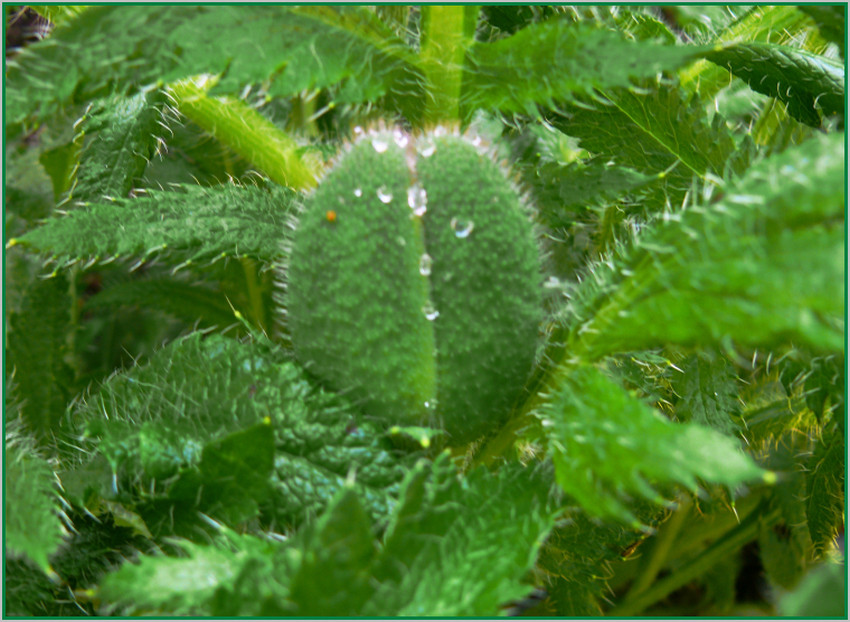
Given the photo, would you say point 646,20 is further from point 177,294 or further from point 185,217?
point 177,294

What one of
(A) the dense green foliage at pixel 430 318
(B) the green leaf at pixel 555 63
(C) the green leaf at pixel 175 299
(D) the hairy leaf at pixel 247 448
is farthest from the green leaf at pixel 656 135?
(C) the green leaf at pixel 175 299

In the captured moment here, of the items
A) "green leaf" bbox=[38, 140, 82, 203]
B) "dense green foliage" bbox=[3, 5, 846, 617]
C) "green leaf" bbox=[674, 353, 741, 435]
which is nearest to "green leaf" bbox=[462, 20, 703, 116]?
"dense green foliage" bbox=[3, 5, 846, 617]

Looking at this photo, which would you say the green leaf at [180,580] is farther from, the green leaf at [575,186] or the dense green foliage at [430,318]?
the green leaf at [575,186]

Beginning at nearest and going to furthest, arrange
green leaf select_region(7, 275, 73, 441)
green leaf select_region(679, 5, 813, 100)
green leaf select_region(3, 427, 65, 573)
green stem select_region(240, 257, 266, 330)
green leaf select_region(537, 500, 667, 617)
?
green leaf select_region(3, 427, 65, 573)
green leaf select_region(537, 500, 667, 617)
green leaf select_region(679, 5, 813, 100)
green leaf select_region(7, 275, 73, 441)
green stem select_region(240, 257, 266, 330)

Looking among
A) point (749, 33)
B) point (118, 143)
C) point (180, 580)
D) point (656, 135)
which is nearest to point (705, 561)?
point (656, 135)

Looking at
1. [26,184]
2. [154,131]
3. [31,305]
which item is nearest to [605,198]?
[154,131]

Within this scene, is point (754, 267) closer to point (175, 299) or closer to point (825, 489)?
point (825, 489)

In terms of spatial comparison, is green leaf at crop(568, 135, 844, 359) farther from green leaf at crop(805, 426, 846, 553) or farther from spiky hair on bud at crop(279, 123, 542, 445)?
green leaf at crop(805, 426, 846, 553)

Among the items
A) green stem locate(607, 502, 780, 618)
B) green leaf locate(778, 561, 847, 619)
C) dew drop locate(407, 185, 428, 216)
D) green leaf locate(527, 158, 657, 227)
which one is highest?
dew drop locate(407, 185, 428, 216)

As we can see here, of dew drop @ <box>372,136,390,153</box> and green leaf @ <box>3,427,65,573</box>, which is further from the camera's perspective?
dew drop @ <box>372,136,390,153</box>
